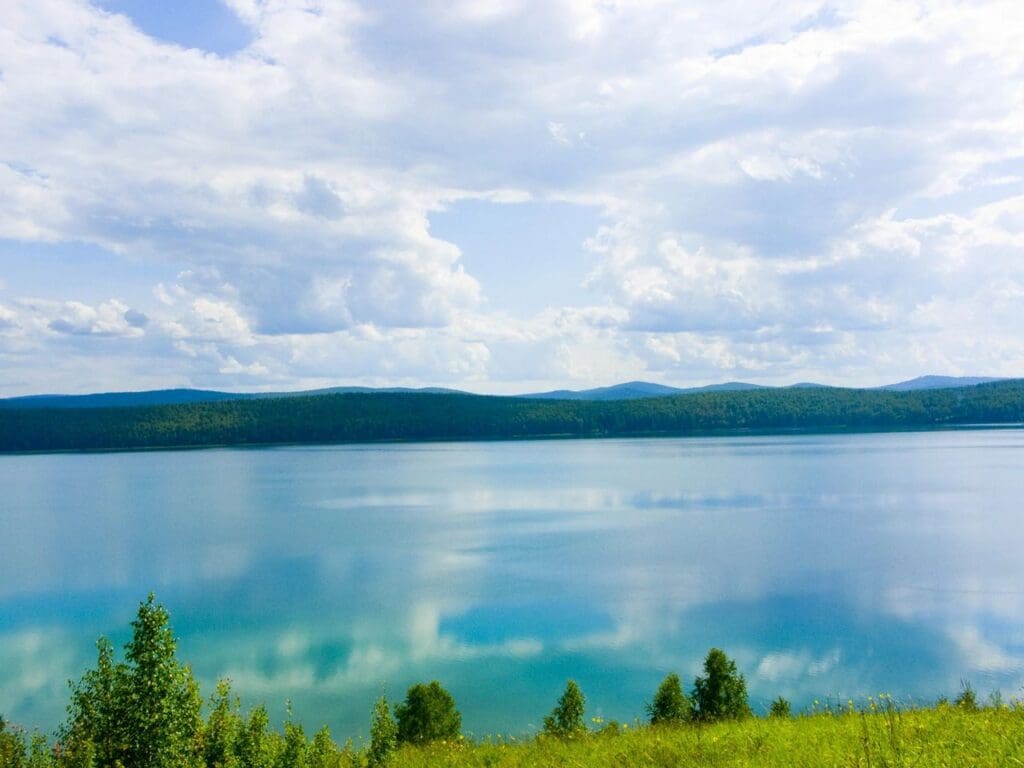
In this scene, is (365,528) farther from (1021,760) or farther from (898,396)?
(898,396)

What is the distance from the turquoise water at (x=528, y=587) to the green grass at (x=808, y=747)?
7.00 m

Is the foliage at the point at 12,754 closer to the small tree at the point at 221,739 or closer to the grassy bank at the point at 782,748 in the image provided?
the grassy bank at the point at 782,748

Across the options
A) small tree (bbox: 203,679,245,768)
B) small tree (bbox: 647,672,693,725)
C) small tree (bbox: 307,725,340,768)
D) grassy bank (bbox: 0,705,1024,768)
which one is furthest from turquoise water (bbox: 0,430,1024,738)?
grassy bank (bbox: 0,705,1024,768)

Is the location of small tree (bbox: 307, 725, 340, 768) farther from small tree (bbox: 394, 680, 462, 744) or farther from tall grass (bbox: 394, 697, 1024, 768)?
small tree (bbox: 394, 680, 462, 744)

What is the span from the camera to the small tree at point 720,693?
13.5 meters

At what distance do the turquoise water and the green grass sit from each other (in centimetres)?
700

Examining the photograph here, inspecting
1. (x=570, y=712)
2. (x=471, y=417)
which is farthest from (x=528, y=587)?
(x=471, y=417)

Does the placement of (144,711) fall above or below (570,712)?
above

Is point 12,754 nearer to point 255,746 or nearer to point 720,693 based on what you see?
point 255,746

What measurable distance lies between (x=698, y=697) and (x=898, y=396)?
159 m

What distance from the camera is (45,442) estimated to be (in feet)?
436

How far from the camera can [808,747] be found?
7.24 m

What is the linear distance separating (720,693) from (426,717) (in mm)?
5084

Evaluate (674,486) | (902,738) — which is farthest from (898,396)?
(902,738)
